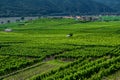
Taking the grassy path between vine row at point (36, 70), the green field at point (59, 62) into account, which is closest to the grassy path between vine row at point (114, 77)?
the green field at point (59, 62)

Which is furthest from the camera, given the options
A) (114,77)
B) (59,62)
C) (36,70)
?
(59,62)

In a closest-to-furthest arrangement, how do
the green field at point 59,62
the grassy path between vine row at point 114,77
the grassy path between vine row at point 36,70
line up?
the grassy path between vine row at point 114,77 < the green field at point 59,62 < the grassy path between vine row at point 36,70

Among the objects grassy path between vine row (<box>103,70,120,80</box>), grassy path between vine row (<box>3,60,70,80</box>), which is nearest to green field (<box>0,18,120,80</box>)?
grassy path between vine row (<box>3,60,70,80</box>)

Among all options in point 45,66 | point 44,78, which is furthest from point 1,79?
point 45,66

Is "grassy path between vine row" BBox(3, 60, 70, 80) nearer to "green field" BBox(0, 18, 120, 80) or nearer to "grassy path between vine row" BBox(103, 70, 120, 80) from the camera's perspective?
"green field" BBox(0, 18, 120, 80)

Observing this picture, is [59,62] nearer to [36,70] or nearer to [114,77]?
[36,70]

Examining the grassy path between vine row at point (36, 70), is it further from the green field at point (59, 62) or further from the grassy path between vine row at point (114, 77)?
the grassy path between vine row at point (114, 77)

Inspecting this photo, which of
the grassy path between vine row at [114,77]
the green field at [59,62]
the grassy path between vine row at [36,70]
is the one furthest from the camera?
the grassy path between vine row at [36,70]

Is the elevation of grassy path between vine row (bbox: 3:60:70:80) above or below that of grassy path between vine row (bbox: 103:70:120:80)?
below

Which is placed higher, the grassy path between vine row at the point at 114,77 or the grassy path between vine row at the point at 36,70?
the grassy path between vine row at the point at 114,77

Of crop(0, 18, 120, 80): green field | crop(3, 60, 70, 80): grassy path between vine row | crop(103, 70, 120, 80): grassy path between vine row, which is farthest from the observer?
crop(3, 60, 70, 80): grassy path between vine row

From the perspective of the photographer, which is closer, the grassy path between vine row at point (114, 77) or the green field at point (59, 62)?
the grassy path between vine row at point (114, 77)

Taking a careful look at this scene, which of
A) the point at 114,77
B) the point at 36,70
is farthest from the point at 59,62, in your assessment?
the point at 114,77
